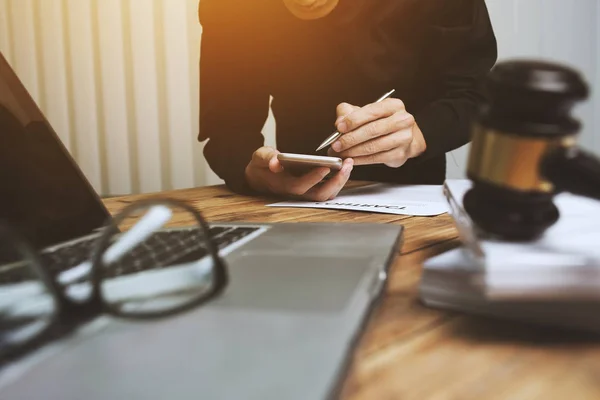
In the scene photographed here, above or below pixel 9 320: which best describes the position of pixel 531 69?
above

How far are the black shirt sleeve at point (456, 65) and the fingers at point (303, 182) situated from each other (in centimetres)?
28

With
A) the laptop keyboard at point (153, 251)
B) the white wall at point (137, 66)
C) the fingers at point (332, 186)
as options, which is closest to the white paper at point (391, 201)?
the fingers at point (332, 186)

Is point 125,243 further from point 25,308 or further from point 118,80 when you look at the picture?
point 118,80

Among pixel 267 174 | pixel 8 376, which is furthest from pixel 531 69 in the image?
pixel 267 174

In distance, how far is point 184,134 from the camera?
186 cm

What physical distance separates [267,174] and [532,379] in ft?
2.13

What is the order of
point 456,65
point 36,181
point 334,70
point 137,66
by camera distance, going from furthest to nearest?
point 137,66
point 334,70
point 456,65
point 36,181

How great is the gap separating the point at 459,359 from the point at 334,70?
1036 millimetres

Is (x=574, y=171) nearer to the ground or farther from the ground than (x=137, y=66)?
nearer to the ground

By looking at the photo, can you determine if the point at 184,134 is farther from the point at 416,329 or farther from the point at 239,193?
the point at 416,329

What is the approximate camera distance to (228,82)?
1.26 metres

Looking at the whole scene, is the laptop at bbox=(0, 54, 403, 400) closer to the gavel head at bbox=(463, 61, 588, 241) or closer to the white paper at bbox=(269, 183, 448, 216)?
the gavel head at bbox=(463, 61, 588, 241)

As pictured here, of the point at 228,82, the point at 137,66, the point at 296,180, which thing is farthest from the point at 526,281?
the point at 137,66

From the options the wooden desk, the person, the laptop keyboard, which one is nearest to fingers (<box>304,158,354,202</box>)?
the person
